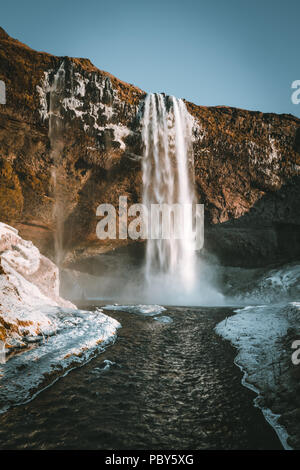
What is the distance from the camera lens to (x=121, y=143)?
23.9 metres

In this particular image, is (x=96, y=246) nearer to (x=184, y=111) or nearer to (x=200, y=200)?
(x=200, y=200)

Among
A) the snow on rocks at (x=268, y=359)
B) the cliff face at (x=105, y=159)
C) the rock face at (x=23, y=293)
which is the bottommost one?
the snow on rocks at (x=268, y=359)

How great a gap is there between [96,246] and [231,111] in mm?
22052

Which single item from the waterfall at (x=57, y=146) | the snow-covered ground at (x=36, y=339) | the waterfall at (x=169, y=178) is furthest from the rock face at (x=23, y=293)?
the waterfall at (x=169, y=178)

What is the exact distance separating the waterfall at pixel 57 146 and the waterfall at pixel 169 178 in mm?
7854

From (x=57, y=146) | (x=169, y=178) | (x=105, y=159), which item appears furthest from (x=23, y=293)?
(x=169, y=178)

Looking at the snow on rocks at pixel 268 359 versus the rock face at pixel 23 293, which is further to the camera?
the rock face at pixel 23 293

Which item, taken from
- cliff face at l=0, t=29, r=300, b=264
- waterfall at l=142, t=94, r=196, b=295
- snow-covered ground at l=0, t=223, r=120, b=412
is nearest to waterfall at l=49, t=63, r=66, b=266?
cliff face at l=0, t=29, r=300, b=264

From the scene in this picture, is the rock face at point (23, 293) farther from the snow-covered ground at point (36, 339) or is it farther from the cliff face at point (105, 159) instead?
the cliff face at point (105, 159)

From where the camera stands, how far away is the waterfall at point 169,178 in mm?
24672

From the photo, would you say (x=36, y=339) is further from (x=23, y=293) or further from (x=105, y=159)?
(x=105, y=159)

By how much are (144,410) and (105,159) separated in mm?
22829

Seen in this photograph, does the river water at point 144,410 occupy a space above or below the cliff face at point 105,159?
below

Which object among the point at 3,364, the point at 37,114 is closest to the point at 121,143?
the point at 37,114
